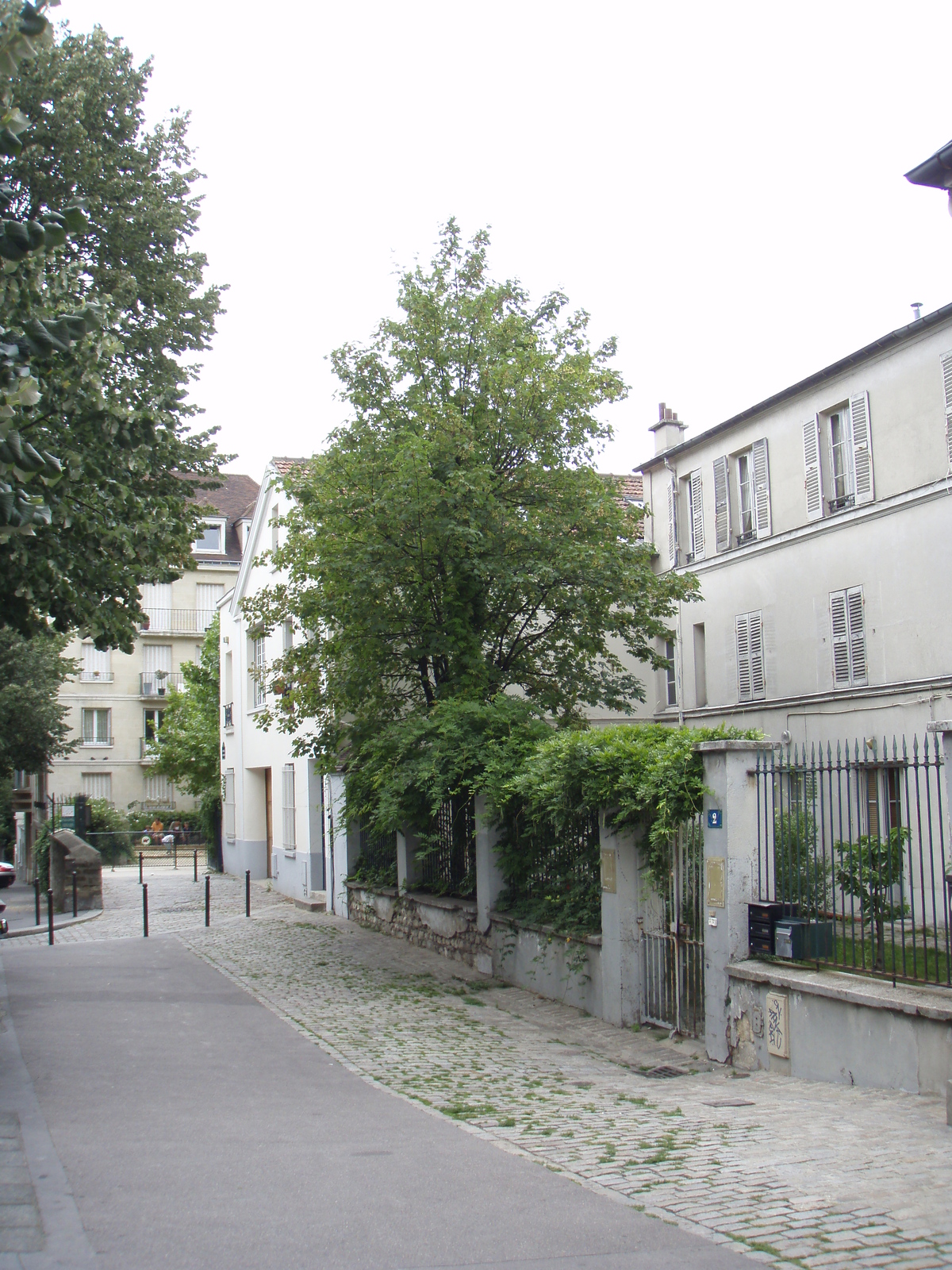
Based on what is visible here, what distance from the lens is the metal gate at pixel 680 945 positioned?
1012 cm

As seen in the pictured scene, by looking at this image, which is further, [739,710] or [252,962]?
[739,710]

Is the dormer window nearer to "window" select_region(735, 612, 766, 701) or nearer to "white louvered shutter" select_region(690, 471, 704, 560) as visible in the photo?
"white louvered shutter" select_region(690, 471, 704, 560)

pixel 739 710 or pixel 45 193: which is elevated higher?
pixel 45 193

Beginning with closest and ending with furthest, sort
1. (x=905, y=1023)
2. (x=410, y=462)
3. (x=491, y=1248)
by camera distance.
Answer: (x=491, y=1248), (x=905, y=1023), (x=410, y=462)

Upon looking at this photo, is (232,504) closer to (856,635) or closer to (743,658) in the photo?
(743,658)

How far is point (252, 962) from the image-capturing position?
54.5 feet

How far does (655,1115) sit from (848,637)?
13319 mm

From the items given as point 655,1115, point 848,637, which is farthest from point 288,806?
point 655,1115

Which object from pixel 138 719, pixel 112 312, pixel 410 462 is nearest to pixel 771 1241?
pixel 112 312

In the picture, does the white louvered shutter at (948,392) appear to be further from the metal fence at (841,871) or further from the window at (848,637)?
the metal fence at (841,871)

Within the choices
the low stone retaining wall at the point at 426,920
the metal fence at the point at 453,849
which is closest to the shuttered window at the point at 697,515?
the metal fence at the point at 453,849

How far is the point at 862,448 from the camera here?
1945cm

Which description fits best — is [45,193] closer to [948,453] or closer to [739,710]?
[948,453]

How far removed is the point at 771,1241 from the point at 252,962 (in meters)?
12.4
